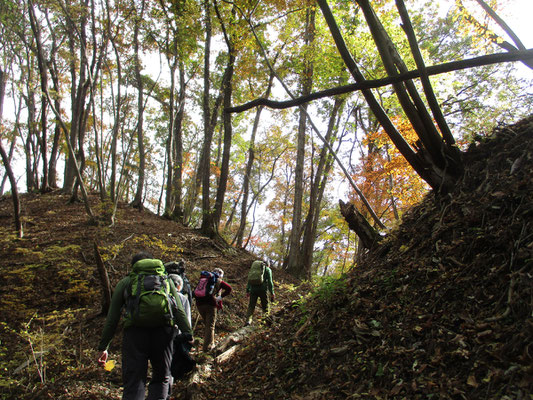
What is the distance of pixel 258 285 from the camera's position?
624 centimetres

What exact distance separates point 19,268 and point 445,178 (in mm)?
9738

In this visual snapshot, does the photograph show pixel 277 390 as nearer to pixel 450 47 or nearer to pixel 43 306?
pixel 43 306

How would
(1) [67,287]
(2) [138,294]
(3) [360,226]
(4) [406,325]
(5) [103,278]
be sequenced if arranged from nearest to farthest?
(4) [406,325], (2) [138,294], (3) [360,226], (5) [103,278], (1) [67,287]

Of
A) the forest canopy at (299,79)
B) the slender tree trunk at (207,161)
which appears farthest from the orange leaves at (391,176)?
the slender tree trunk at (207,161)

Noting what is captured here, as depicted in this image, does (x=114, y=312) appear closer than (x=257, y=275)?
Yes

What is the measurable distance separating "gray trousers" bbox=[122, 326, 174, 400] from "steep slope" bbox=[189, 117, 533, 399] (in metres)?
0.96

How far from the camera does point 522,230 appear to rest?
9.14 ft

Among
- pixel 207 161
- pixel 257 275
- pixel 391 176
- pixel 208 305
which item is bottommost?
pixel 208 305

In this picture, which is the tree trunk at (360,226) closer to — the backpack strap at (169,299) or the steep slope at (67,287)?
the steep slope at (67,287)

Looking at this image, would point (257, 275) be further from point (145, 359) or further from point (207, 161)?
point (207, 161)

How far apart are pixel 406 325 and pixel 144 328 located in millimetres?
2622

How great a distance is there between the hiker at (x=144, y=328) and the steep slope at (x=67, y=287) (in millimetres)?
1643

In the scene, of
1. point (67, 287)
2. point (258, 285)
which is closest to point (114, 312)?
point (258, 285)

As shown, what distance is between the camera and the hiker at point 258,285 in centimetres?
613
